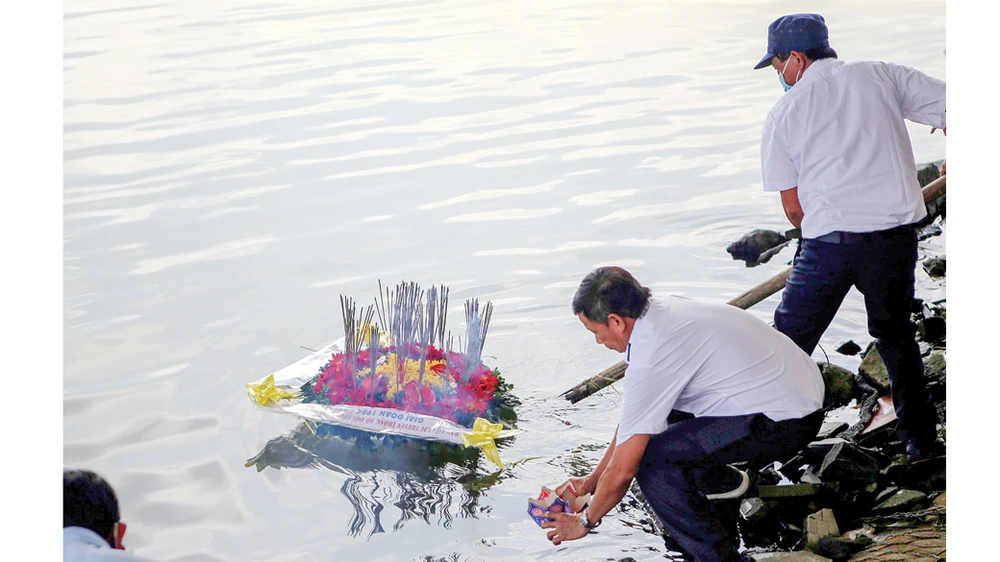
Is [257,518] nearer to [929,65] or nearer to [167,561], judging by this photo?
[167,561]

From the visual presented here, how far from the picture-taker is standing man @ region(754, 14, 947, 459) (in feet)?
9.89

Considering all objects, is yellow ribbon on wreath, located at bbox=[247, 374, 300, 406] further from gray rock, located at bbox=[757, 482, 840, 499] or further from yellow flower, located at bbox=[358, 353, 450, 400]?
gray rock, located at bbox=[757, 482, 840, 499]

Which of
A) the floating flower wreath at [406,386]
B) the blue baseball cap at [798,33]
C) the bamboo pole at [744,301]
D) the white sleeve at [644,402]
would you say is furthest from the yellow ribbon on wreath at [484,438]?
the blue baseball cap at [798,33]

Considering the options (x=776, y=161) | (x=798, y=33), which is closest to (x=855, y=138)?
(x=776, y=161)

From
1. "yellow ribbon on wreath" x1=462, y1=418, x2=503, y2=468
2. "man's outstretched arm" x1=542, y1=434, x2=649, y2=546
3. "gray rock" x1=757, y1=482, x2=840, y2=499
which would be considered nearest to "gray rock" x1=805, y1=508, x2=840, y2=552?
"gray rock" x1=757, y1=482, x2=840, y2=499

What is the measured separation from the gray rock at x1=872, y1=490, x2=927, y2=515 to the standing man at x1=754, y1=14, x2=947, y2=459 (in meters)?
0.20

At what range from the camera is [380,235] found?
5043 mm

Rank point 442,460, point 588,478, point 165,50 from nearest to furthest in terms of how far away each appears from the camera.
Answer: point 588,478 → point 442,460 → point 165,50

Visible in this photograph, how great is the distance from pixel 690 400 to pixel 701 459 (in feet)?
0.52

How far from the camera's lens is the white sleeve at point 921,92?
3.07m

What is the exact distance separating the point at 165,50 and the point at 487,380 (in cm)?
247

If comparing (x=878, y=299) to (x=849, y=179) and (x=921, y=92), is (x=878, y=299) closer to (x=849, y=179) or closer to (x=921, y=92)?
(x=849, y=179)

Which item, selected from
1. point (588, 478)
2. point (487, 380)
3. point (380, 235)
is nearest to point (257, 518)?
point (487, 380)

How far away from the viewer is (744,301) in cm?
355
